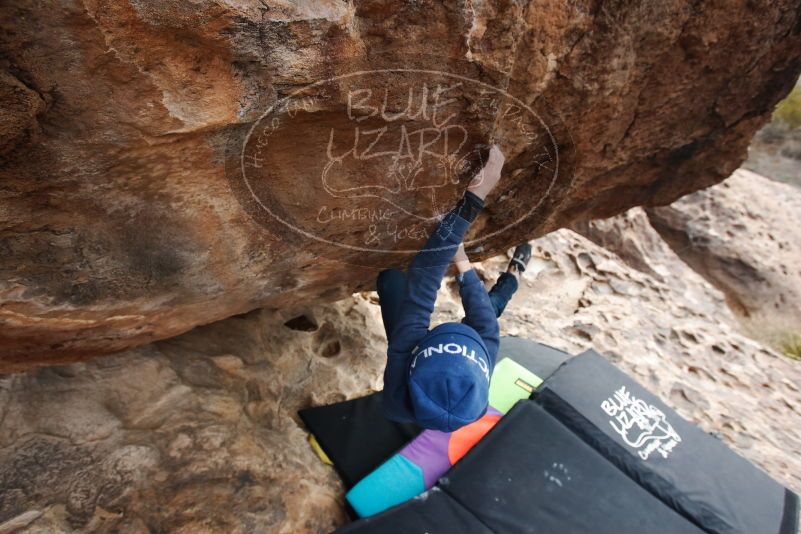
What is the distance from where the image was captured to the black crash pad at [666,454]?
6.02 feet

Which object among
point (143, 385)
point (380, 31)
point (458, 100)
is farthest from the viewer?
point (143, 385)

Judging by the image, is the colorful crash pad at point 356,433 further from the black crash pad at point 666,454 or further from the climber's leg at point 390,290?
the black crash pad at point 666,454

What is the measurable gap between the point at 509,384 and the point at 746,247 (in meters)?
3.49

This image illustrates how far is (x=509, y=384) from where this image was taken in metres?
2.14

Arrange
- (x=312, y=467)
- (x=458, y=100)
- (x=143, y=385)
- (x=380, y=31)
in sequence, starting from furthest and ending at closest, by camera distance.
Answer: (x=312, y=467) < (x=143, y=385) < (x=458, y=100) < (x=380, y=31)

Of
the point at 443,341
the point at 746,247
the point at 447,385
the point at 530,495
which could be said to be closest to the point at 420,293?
the point at 443,341

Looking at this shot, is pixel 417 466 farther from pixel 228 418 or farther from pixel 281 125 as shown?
pixel 281 125

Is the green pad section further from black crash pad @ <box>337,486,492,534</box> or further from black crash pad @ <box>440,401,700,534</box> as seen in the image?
black crash pad @ <box>337,486,492,534</box>

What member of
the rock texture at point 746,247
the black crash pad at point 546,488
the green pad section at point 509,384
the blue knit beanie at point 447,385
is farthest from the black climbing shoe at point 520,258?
the rock texture at point 746,247

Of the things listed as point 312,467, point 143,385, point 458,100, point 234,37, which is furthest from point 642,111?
point 143,385

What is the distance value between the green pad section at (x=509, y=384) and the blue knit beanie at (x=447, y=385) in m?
0.71

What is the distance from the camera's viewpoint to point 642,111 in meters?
1.50

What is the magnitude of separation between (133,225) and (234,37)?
435mm

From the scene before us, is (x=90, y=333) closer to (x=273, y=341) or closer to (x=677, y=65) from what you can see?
(x=273, y=341)
